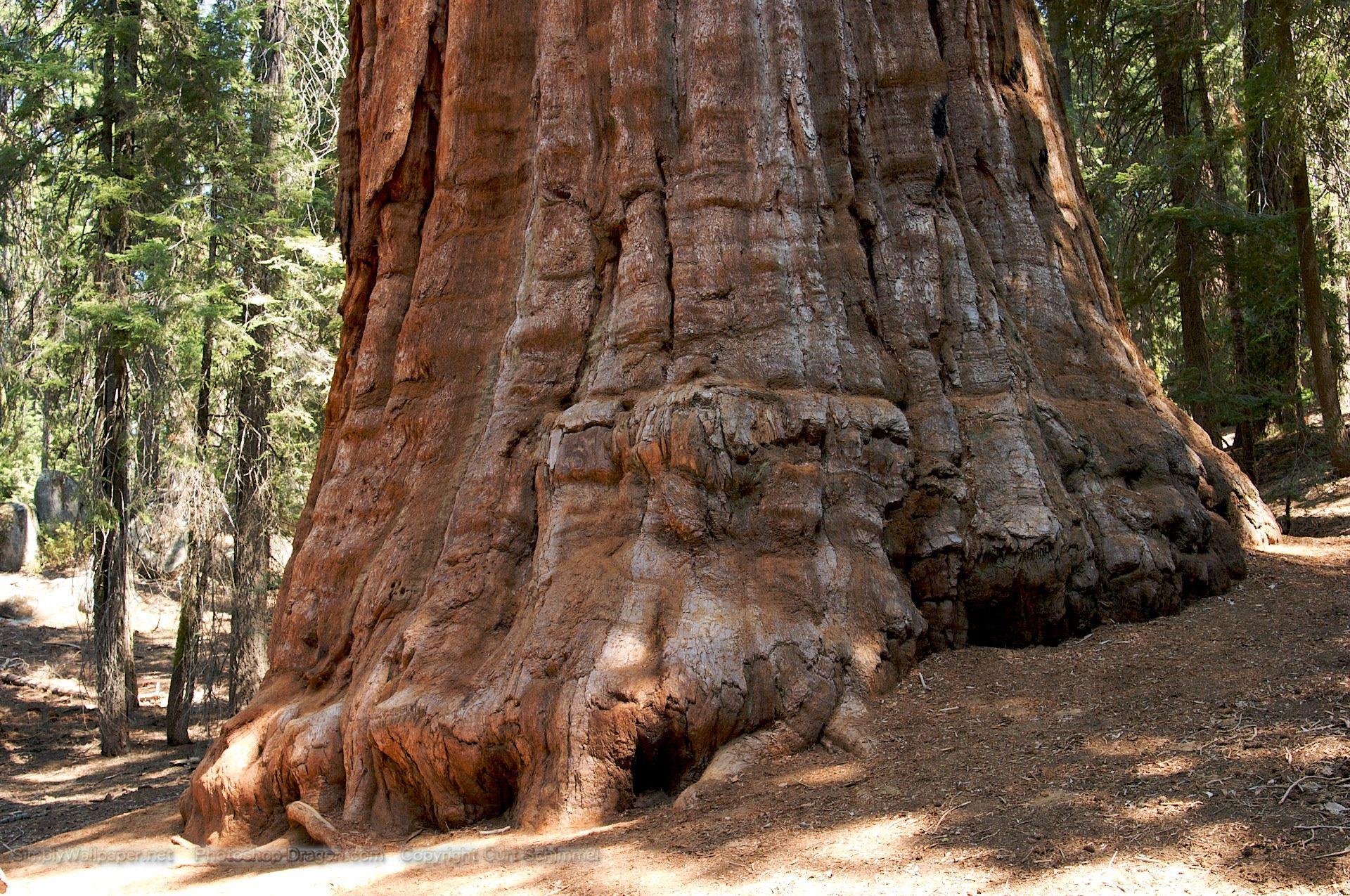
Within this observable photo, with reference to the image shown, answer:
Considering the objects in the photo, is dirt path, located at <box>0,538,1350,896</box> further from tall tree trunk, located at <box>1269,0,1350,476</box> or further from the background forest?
the background forest

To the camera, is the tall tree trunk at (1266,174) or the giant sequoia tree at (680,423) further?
the tall tree trunk at (1266,174)

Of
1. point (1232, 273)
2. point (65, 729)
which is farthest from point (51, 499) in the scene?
point (1232, 273)

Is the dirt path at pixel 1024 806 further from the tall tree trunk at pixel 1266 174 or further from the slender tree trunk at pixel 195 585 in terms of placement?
the slender tree trunk at pixel 195 585

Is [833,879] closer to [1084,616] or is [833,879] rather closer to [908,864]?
[908,864]

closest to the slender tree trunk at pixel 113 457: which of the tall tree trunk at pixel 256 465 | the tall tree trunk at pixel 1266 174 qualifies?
the tall tree trunk at pixel 256 465

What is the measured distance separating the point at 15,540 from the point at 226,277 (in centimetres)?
1438

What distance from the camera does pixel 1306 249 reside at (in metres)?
12.0

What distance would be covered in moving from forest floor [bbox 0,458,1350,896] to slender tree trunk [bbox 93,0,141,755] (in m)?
8.99

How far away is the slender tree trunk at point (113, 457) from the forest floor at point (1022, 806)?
8.99 m

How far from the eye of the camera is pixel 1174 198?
45.5ft

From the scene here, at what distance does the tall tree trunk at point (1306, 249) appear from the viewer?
33.6 ft

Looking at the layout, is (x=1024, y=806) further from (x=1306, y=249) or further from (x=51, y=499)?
(x=51, y=499)

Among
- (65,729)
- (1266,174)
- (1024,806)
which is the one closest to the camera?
(1024,806)

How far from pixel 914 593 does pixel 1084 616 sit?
3.43 ft
